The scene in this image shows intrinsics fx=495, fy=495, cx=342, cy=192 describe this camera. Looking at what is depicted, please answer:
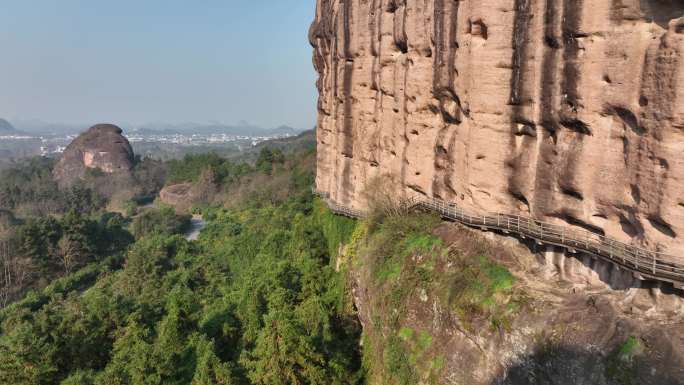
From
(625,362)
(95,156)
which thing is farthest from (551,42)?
(95,156)

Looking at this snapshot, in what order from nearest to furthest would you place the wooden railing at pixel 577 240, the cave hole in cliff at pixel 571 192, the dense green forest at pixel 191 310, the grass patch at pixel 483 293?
the wooden railing at pixel 577 240
the grass patch at pixel 483 293
the cave hole in cliff at pixel 571 192
the dense green forest at pixel 191 310

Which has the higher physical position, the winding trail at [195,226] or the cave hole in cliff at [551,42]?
the cave hole in cliff at [551,42]

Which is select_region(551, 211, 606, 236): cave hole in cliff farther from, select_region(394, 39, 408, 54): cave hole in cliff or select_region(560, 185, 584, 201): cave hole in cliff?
select_region(394, 39, 408, 54): cave hole in cliff

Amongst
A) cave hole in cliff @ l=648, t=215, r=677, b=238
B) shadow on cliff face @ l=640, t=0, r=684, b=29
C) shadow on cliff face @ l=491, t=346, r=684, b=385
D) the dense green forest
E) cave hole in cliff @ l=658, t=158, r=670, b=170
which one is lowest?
the dense green forest

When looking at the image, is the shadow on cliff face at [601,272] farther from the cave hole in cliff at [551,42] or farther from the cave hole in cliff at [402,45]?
the cave hole in cliff at [402,45]

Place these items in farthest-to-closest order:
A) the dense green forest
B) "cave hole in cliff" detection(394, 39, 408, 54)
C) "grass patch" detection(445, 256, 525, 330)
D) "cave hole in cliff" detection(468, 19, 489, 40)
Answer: "cave hole in cliff" detection(394, 39, 408, 54), the dense green forest, "cave hole in cliff" detection(468, 19, 489, 40), "grass patch" detection(445, 256, 525, 330)

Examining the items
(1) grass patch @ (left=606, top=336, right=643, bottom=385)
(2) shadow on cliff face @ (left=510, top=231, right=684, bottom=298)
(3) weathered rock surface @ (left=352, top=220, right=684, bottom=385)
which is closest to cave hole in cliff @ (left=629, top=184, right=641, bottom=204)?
(2) shadow on cliff face @ (left=510, top=231, right=684, bottom=298)

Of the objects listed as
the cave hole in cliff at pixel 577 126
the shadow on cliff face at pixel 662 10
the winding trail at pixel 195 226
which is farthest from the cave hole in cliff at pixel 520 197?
the winding trail at pixel 195 226
